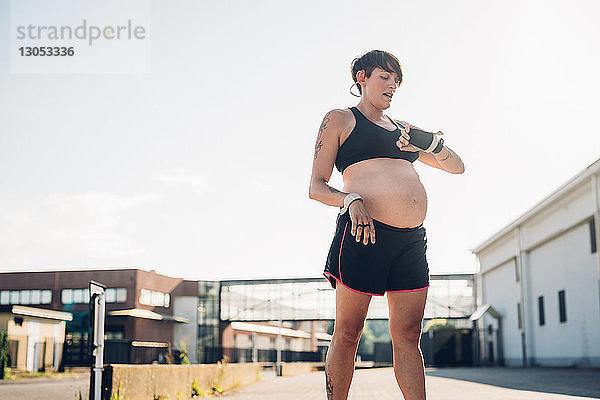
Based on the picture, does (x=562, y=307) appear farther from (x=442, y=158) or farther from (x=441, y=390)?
(x=442, y=158)

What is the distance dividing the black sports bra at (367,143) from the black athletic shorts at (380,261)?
0.99 ft

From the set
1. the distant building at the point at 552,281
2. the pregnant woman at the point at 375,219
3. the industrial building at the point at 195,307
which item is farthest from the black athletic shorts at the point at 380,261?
the industrial building at the point at 195,307

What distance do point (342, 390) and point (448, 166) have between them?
1.14 metres

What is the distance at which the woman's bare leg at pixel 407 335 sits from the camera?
110 inches

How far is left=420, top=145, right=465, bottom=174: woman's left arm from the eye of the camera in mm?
3059

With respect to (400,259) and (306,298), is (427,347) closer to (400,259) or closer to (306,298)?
(306,298)

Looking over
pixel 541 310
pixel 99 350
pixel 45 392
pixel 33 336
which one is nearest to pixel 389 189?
pixel 99 350

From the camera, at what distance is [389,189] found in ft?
9.45

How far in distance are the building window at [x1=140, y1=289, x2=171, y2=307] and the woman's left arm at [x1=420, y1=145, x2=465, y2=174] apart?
1871 inches

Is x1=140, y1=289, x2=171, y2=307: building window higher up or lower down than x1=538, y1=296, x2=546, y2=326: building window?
higher up

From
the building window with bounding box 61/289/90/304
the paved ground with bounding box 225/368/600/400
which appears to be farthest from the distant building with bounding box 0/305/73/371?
the paved ground with bounding box 225/368/600/400

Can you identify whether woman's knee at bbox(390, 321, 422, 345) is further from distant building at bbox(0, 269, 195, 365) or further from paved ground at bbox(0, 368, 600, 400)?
distant building at bbox(0, 269, 195, 365)

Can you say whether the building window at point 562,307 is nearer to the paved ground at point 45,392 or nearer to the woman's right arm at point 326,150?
the paved ground at point 45,392

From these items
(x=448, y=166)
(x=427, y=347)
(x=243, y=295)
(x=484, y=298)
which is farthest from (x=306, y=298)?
(x=448, y=166)
